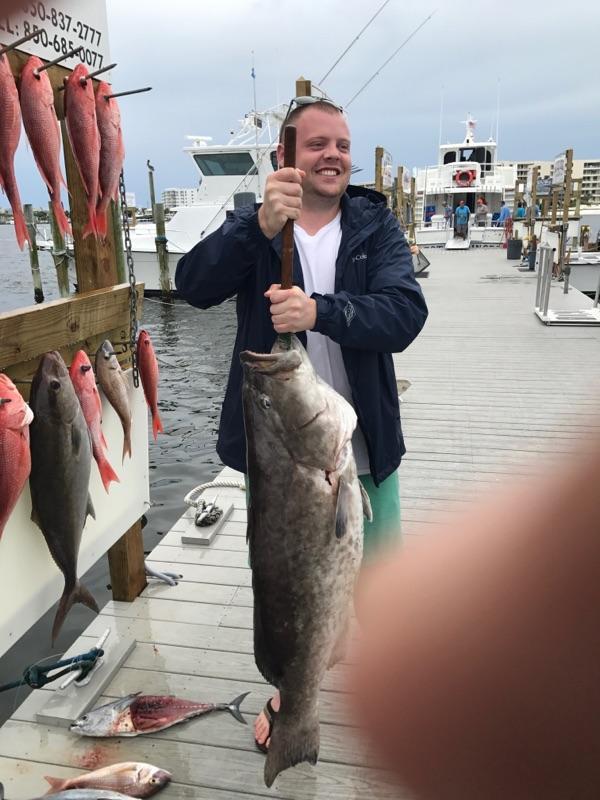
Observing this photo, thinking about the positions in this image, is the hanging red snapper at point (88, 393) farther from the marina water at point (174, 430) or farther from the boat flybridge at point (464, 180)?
the boat flybridge at point (464, 180)

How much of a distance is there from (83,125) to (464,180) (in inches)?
1451

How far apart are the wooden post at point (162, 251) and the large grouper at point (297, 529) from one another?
22093 mm

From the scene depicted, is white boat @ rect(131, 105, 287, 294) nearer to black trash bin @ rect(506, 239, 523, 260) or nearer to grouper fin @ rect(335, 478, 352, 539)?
black trash bin @ rect(506, 239, 523, 260)

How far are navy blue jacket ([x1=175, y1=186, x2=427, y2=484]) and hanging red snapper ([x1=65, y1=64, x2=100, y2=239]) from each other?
52 centimetres

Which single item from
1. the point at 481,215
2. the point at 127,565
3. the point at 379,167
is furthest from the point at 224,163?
the point at 127,565

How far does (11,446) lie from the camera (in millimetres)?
2020

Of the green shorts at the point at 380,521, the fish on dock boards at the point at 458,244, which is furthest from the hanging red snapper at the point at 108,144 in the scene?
the fish on dock boards at the point at 458,244

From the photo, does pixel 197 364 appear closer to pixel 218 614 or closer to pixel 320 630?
pixel 218 614

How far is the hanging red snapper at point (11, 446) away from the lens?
6.57ft

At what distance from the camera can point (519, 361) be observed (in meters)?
9.16

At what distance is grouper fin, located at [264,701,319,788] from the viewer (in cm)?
191

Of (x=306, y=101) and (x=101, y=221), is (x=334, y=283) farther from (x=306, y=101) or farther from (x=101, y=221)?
(x=101, y=221)

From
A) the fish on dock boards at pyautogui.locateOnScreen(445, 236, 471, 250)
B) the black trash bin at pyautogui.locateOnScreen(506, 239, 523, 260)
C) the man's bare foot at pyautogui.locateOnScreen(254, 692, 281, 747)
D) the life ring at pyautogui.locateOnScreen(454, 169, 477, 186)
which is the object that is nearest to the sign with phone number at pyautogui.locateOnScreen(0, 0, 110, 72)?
the man's bare foot at pyautogui.locateOnScreen(254, 692, 281, 747)

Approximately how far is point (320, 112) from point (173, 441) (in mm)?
8381
